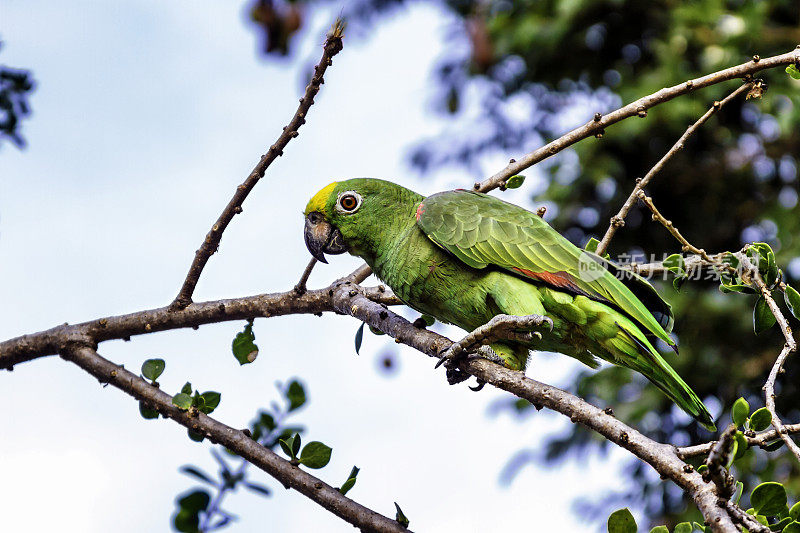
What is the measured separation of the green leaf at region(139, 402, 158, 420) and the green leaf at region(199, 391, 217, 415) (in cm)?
19

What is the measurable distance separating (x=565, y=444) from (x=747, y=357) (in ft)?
5.20

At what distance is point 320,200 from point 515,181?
0.95 m

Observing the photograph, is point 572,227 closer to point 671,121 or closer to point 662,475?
point 671,121

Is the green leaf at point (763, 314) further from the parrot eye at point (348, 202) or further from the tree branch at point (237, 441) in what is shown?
the parrot eye at point (348, 202)

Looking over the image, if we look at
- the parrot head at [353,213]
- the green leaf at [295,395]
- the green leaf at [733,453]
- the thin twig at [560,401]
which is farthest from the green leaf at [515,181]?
the green leaf at [733,453]

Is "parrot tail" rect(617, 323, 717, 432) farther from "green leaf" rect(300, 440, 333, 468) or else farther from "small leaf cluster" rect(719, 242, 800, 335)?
"green leaf" rect(300, 440, 333, 468)

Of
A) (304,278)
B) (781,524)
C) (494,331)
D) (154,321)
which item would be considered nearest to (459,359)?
(494,331)

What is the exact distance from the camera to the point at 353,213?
326 cm

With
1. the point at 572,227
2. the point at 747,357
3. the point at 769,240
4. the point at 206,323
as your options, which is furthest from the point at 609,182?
the point at 206,323

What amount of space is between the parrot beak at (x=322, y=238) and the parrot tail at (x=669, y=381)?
1310 millimetres

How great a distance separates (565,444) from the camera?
6.09 meters

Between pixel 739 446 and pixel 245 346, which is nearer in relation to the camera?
pixel 739 446

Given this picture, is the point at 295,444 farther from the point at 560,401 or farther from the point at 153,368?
the point at 560,401

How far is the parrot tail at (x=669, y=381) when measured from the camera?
2557mm
